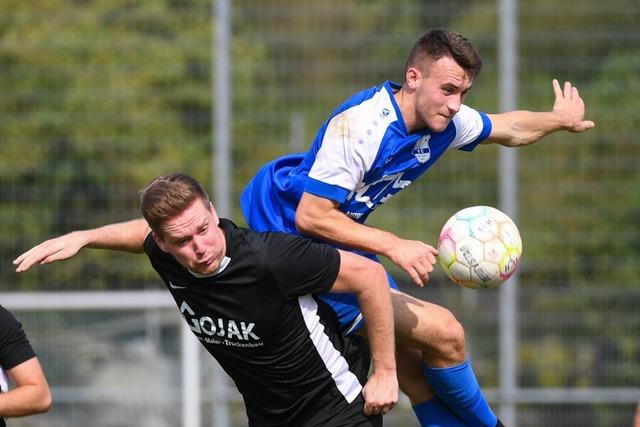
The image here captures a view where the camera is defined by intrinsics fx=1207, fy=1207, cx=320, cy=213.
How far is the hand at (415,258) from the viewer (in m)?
4.80

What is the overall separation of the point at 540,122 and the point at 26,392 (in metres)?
2.73

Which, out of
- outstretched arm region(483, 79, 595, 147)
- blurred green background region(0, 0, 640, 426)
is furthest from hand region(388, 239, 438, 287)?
blurred green background region(0, 0, 640, 426)

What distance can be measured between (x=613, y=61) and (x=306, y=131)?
257 cm

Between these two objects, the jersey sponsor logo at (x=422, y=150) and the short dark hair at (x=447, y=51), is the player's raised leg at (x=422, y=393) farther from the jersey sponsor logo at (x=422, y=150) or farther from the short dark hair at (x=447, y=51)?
the short dark hair at (x=447, y=51)

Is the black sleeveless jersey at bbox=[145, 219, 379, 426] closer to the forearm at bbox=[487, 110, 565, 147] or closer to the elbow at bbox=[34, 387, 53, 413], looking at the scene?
the elbow at bbox=[34, 387, 53, 413]

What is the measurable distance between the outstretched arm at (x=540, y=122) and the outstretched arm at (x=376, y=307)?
4.00 ft

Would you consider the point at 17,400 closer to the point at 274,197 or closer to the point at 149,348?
the point at 274,197

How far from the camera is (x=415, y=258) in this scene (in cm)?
483

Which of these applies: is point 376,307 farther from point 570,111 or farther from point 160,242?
point 570,111

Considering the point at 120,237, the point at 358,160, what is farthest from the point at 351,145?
the point at 120,237

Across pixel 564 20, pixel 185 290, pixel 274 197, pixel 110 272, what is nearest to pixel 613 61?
pixel 564 20

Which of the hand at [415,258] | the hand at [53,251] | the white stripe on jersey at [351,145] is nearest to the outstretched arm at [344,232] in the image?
the hand at [415,258]

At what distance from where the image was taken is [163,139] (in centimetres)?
1034

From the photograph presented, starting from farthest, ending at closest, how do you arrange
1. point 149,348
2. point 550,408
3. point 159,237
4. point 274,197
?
point 550,408, point 149,348, point 274,197, point 159,237
